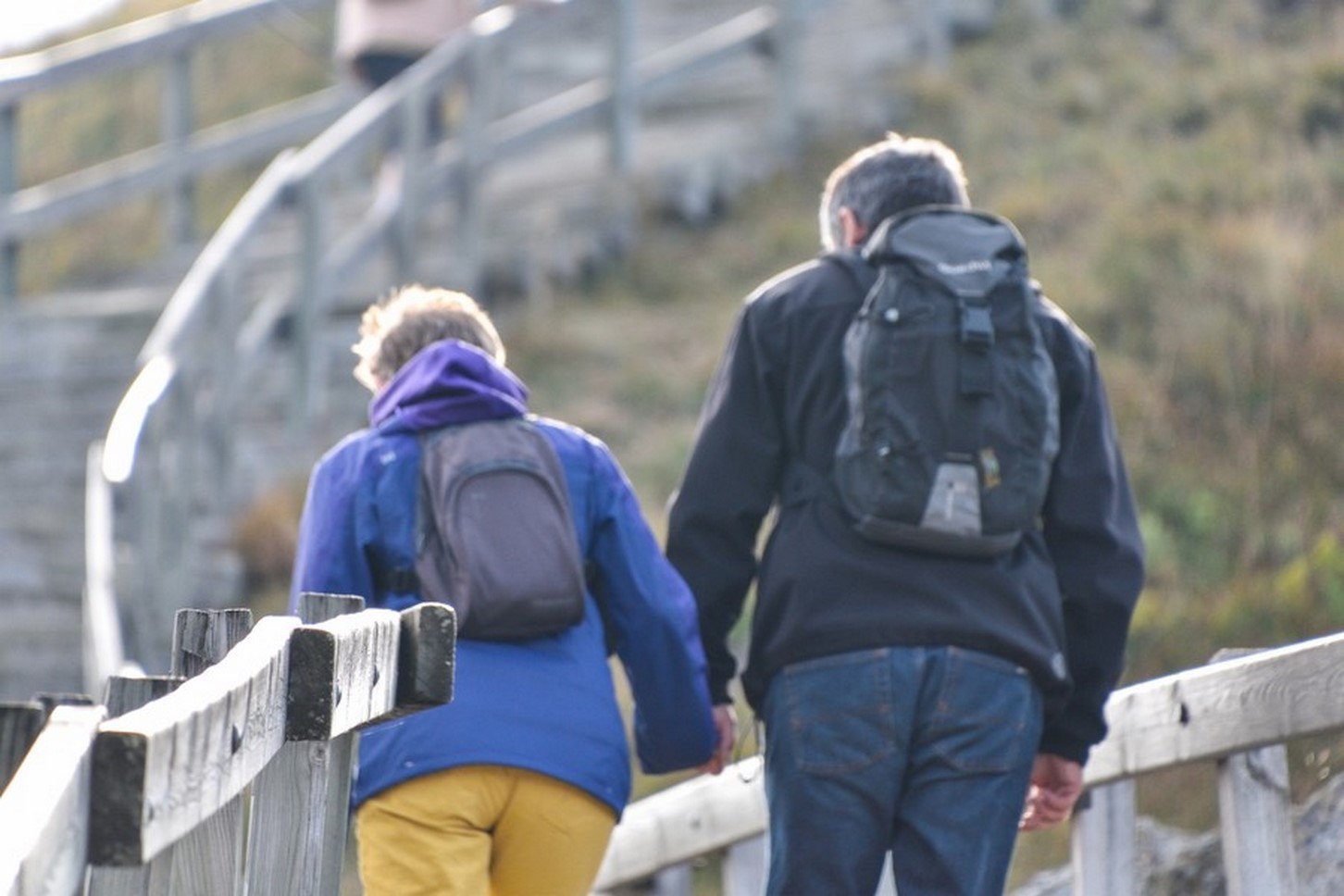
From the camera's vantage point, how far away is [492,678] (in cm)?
388

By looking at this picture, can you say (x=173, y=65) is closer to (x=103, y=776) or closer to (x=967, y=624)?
(x=967, y=624)

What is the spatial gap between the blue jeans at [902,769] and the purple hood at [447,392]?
0.72 m

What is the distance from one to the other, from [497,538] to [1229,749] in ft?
4.16

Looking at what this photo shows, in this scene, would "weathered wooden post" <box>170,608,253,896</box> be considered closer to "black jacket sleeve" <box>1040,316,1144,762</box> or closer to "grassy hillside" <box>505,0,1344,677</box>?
"black jacket sleeve" <box>1040,316,1144,762</box>

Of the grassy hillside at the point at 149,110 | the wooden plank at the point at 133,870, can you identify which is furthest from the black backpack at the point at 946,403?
the grassy hillside at the point at 149,110

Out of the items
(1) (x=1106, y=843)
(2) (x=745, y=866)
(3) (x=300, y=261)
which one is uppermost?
(3) (x=300, y=261)

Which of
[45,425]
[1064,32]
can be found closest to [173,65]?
[45,425]

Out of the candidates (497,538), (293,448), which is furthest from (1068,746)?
(293,448)

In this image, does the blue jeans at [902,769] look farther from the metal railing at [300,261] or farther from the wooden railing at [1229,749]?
the metal railing at [300,261]

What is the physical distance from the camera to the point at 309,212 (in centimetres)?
991

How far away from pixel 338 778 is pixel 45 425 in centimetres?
686

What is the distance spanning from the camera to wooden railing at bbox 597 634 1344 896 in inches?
154

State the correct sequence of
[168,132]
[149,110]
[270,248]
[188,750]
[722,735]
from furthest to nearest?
[149,110]
[270,248]
[168,132]
[722,735]
[188,750]

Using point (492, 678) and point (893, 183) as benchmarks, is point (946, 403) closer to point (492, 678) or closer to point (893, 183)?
point (893, 183)
